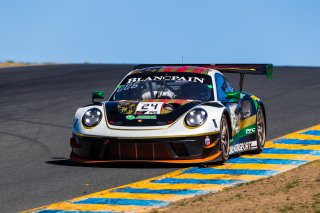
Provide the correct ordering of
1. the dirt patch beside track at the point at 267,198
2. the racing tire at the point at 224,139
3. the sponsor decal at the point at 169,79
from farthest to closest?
the sponsor decal at the point at 169,79
the racing tire at the point at 224,139
the dirt patch beside track at the point at 267,198

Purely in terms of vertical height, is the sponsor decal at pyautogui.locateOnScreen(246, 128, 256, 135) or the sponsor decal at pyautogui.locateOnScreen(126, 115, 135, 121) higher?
the sponsor decal at pyautogui.locateOnScreen(126, 115, 135, 121)

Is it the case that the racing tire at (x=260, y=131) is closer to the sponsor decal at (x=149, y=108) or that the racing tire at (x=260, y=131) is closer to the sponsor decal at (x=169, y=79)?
the sponsor decal at (x=169, y=79)

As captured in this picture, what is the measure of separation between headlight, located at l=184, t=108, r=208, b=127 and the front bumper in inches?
6.9

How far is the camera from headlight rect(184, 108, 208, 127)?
11250mm

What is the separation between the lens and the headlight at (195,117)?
11.2 m

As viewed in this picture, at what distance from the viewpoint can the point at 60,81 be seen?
90.1ft

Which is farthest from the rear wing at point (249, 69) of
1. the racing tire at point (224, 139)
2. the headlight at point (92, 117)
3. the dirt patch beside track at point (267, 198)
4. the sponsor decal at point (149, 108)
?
the dirt patch beside track at point (267, 198)

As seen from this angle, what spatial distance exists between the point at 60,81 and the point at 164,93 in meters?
15.3

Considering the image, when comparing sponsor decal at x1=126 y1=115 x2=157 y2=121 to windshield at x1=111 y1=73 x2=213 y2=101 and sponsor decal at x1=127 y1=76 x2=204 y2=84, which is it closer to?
windshield at x1=111 y1=73 x2=213 y2=101

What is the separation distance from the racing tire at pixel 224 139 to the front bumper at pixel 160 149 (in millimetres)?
152

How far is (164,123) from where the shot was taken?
11.2 meters

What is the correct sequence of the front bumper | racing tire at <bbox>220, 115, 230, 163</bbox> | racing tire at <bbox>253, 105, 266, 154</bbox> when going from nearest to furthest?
the front bumper → racing tire at <bbox>220, 115, 230, 163</bbox> → racing tire at <bbox>253, 105, 266, 154</bbox>

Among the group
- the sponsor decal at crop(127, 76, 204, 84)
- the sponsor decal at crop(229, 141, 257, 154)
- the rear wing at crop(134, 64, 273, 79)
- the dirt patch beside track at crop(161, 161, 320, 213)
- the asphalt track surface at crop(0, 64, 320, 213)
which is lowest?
the asphalt track surface at crop(0, 64, 320, 213)

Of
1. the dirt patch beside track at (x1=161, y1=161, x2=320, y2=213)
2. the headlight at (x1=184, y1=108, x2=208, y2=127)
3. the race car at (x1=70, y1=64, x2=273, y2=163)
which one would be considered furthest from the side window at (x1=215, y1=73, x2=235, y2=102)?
the dirt patch beside track at (x1=161, y1=161, x2=320, y2=213)
